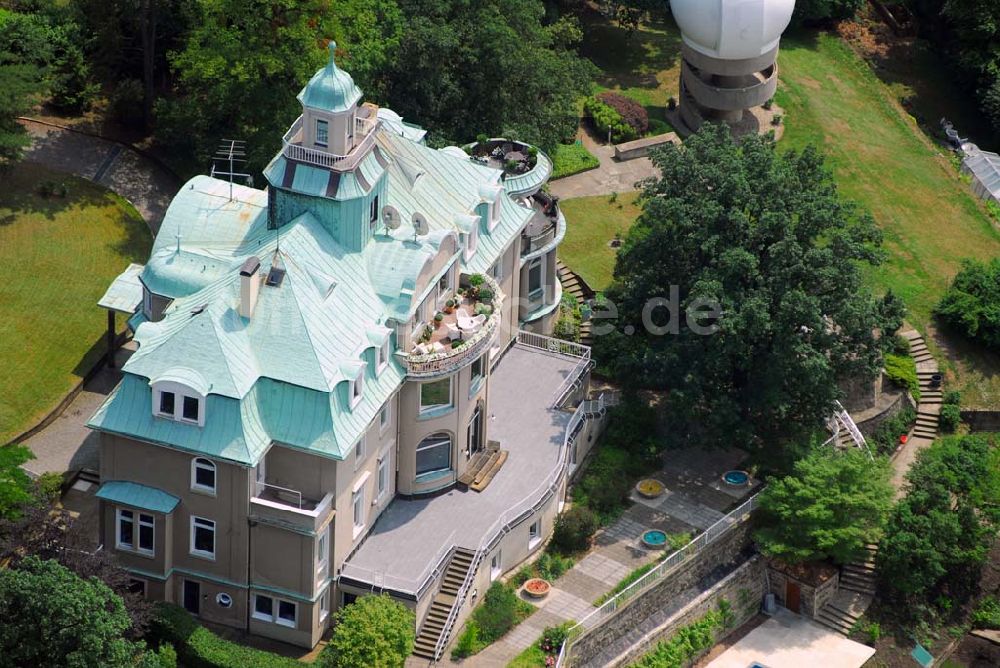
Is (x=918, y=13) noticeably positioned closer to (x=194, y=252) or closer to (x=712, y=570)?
(x=712, y=570)

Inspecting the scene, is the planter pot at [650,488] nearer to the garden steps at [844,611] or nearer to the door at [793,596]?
the door at [793,596]

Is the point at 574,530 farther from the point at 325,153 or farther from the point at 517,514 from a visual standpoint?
the point at 325,153

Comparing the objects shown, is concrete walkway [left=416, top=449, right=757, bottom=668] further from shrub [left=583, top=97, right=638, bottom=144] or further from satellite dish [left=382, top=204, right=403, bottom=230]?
shrub [left=583, top=97, right=638, bottom=144]

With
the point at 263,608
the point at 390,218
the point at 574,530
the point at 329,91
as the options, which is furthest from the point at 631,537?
the point at 329,91

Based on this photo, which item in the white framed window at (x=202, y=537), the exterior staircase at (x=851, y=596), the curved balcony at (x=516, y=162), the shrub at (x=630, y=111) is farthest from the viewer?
the shrub at (x=630, y=111)

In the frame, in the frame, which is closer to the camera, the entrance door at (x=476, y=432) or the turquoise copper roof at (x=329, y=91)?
the turquoise copper roof at (x=329, y=91)

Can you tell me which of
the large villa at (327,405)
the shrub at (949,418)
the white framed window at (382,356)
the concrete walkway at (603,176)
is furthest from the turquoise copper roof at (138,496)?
the shrub at (949,418)

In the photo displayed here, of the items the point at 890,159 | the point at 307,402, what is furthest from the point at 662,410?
the point at 890,159
